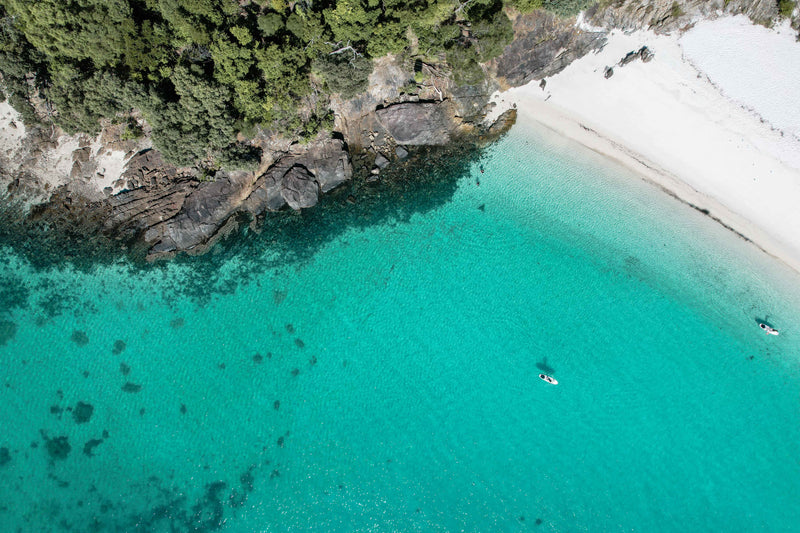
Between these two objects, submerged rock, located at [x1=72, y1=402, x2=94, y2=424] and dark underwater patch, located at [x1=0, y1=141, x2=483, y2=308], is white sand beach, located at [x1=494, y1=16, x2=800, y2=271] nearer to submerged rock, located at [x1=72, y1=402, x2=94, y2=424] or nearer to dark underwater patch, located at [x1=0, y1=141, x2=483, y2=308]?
dark underwater patch, located at [x1=0, y1=141, x2=483, y2=308]

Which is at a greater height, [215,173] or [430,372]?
[215,173]

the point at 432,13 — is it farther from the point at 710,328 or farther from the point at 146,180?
the point at 710,328

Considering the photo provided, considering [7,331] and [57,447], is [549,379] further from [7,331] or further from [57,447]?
[7,331]

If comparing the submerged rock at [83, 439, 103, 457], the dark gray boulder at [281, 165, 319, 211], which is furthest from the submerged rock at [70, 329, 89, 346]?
the dark gray boulder at [281, 165, 319, 211]

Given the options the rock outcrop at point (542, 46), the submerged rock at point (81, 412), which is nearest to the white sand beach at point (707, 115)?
the rock outcrop at point (542, 46)

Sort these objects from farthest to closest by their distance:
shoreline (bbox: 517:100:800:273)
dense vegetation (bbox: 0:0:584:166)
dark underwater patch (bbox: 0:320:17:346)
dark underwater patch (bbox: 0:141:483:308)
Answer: dark underwater patch (bbox: 0:141:483:308), dark underwater patch (bbox: 0:320:17:346), shoreline (bbox: 517:100:800:273), dense vegetation (bbox: 0:0:584:166)

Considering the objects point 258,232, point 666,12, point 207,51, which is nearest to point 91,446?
point 258,232

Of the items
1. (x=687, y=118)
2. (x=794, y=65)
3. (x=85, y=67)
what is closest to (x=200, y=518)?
(x=85, y=67)
